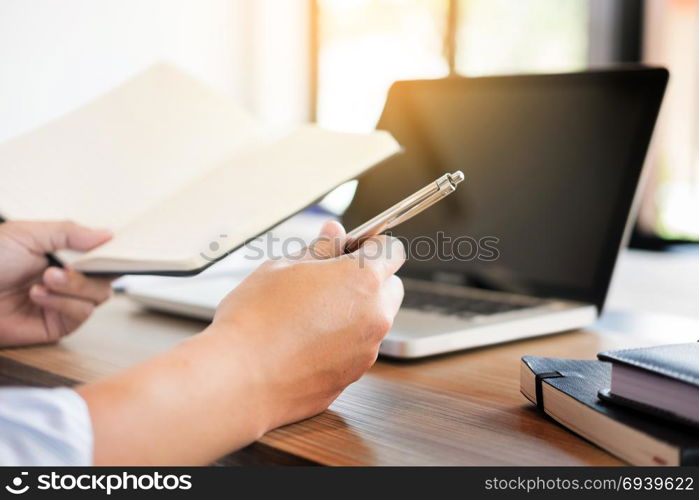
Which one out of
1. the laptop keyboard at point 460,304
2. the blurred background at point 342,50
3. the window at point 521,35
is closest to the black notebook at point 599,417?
the laptop keyboard at point 460,304

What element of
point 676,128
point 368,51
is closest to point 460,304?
point 676,128

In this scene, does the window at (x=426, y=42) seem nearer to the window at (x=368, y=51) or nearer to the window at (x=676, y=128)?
the window at (x=368, y=51)

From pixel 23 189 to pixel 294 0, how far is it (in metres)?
2.56

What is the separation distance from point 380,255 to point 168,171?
40 centimetres

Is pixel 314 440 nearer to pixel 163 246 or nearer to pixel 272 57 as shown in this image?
pixel 163 246

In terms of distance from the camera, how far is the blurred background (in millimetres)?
2238

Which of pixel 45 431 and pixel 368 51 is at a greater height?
pixel 368 51

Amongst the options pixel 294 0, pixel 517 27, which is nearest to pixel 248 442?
pixel 517 27

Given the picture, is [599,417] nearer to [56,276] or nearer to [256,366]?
[256,366]

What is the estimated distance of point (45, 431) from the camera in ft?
1.30

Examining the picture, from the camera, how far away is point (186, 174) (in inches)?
33.3

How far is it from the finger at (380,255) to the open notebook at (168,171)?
13 cm

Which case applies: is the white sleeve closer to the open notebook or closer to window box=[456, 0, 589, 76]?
the open notebook

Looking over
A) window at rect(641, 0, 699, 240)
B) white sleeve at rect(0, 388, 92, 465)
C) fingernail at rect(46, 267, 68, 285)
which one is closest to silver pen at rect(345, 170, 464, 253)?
white sleeve at rect(0, 388, 92, 465)
